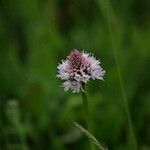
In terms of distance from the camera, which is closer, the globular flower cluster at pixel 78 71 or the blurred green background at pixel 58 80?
the globular flower cluster at pixel 78 71

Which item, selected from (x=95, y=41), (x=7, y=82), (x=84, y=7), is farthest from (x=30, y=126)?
(x=84, y=7)

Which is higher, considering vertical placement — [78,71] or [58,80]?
[58,80]

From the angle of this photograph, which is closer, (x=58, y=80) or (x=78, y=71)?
(x=78, y=71)

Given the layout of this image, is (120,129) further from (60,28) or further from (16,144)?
(60,28)

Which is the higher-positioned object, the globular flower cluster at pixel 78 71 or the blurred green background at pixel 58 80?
the blurred green background at pixel 58 80
